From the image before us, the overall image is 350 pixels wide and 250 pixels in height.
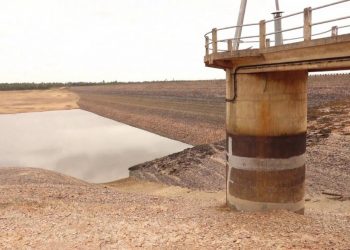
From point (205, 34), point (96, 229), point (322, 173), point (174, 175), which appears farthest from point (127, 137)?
point (96, 229)

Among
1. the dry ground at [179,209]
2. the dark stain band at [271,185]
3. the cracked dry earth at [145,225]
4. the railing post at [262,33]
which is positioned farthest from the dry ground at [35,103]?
the railing post at [262,33]

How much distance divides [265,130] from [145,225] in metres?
5.49

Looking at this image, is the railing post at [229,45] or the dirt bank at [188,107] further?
the dirt bank at [188,107]

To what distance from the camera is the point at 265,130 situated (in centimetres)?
1411

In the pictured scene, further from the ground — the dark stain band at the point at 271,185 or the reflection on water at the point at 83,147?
the dark stain band at the point at 271,185

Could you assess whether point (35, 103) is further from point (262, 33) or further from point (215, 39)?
point (262, 33)

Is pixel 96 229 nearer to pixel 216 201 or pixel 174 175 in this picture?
pixel 216 201

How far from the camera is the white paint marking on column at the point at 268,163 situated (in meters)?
14.3

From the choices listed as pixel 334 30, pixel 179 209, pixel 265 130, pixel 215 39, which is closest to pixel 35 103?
pixel 179 209

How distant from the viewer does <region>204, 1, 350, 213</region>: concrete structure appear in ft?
45.7

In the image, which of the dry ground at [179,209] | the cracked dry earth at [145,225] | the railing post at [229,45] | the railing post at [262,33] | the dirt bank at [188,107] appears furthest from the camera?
the dirt bank at [188,107]

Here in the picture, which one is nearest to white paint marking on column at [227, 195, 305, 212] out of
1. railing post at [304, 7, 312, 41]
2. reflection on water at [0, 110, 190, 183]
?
railing post at [304, 7, 312, 41]

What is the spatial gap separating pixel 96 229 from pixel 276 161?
6867 mm

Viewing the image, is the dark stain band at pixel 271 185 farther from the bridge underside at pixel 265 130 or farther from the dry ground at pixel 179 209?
the dry ground at pixel 179 209
